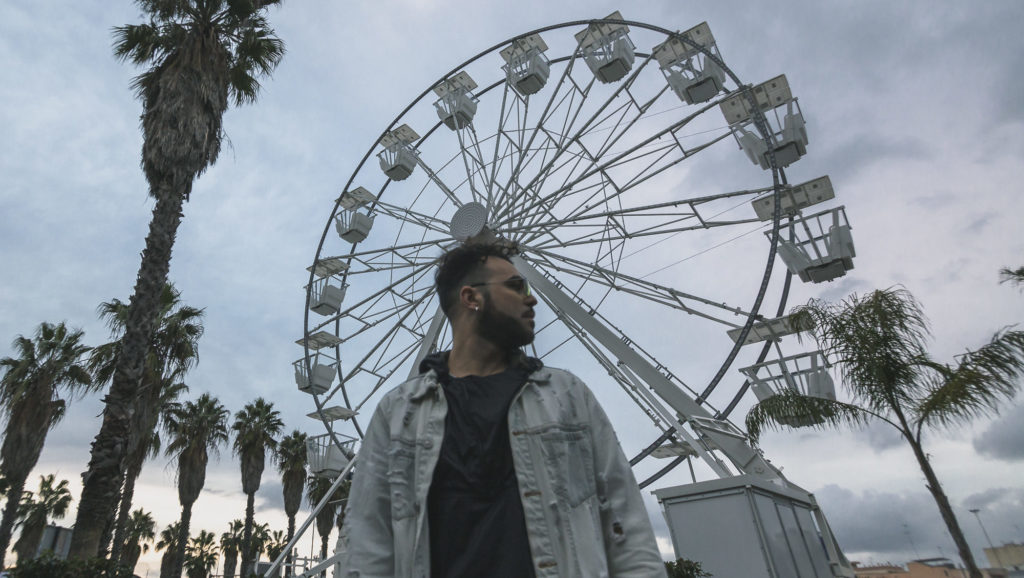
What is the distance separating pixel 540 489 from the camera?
5.76 feet

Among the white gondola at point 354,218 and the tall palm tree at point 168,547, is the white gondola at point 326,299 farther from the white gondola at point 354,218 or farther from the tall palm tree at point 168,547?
the tall palm tree at point 168,547

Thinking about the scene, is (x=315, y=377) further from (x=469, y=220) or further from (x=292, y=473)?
(x=292, y=473)

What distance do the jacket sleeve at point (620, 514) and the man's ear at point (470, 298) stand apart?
1.88 ft

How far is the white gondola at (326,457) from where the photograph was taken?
16094 millimetres

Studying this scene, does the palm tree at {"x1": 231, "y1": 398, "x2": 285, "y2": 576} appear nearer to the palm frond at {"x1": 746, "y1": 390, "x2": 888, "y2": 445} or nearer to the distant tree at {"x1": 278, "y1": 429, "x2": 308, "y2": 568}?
the distant tree at {"x1": 278, "y1": 429, "x2": 308, "y2": 568}

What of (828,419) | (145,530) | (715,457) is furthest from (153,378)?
(145,530)

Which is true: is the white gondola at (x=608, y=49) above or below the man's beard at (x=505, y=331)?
above

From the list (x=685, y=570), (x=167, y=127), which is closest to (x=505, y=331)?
(x=685, y=570)

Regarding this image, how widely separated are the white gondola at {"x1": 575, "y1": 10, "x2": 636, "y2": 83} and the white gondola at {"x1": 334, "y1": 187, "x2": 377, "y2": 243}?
788 cm

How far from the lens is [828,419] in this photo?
1209 cm

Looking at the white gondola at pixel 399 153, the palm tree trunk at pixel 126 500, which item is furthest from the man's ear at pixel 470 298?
the palm tree trunk at pixel 126 500

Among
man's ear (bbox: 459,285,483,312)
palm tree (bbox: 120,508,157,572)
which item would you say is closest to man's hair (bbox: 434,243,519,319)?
man's ear (bbox: 459,285,483,312)

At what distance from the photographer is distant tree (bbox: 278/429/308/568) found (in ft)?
98.8

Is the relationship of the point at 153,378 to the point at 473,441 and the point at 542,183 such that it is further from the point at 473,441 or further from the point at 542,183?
the point at 473,441
